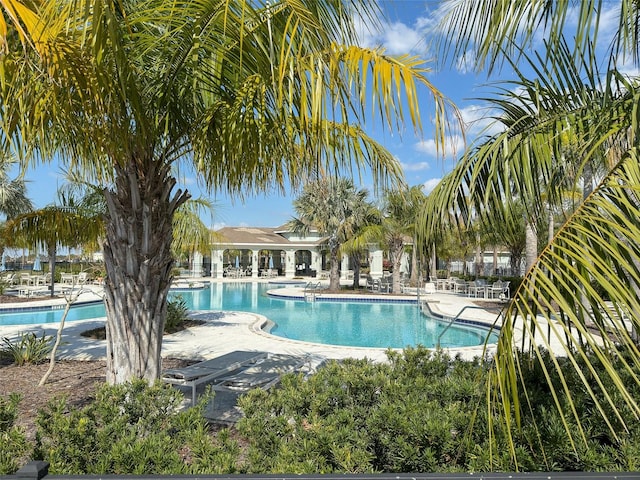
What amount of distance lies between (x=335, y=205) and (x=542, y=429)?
75.1 ft

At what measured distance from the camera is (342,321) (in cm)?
1781

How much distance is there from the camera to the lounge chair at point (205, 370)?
6175 mm

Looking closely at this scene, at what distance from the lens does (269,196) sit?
5027mm

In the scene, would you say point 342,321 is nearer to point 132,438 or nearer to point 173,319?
point 173,319

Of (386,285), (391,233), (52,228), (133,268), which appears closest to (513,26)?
(133,268)

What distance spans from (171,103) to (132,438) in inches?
117

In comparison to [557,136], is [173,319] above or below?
below

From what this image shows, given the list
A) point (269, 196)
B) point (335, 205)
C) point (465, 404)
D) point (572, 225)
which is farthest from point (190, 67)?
point (335, 205)

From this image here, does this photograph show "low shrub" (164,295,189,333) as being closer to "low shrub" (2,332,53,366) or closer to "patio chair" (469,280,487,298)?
"low shrub" (2,332,53,366)

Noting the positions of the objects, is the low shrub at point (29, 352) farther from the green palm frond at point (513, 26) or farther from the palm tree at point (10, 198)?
the palm tree at point (10, 198)

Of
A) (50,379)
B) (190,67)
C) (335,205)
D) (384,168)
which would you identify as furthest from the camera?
(335,205)

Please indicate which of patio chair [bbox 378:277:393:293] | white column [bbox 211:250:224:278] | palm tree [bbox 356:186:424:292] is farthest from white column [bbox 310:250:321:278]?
palm tree [bbox 356:186:424:292]

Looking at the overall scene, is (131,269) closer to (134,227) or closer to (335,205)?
(134,227)

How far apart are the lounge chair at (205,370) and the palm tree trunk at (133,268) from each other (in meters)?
1.22
